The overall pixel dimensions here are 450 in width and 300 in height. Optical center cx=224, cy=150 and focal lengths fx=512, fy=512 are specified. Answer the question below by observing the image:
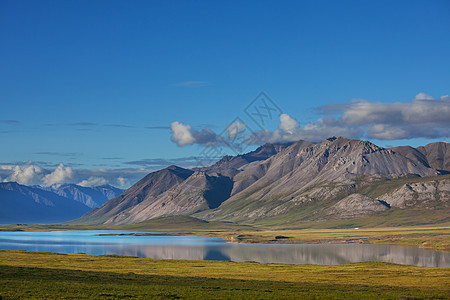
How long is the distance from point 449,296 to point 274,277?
3821 centimetres

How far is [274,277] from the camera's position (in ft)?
318

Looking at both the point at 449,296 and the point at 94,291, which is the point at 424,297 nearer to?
the point at 449,296

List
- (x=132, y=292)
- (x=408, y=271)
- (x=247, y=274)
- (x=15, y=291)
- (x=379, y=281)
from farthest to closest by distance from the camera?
(x=408, y=271) → (x=247, y=274) → (x=379, y=281) → (x=132, y=292) → (x=15, y=291)

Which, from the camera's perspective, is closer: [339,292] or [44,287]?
[44,287]

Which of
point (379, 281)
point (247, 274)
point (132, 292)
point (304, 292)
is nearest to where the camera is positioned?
point (132, 292)

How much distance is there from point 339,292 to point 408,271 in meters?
51.6

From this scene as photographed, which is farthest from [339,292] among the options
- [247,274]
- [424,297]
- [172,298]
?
[247,274]

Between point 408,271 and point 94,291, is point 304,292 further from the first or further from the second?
point 408,271

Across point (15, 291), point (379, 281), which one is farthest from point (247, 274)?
point (15, 291)

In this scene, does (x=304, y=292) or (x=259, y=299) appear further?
(x=304, y=292)

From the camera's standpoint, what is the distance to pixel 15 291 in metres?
58.7

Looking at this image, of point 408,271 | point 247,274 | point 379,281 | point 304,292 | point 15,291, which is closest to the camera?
point 15,291

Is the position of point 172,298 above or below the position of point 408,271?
above

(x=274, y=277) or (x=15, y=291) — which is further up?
(x=15, y=291)
